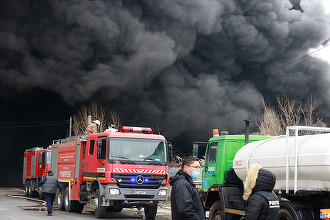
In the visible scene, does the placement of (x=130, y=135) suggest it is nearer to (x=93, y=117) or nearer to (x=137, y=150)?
(x=137, y=150)

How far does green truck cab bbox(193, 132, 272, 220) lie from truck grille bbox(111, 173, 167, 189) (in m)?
2.20

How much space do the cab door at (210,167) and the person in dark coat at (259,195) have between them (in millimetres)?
7684

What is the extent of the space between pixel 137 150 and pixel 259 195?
1011 cm

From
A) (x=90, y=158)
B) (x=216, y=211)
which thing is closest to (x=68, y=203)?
(x=90, y=158)

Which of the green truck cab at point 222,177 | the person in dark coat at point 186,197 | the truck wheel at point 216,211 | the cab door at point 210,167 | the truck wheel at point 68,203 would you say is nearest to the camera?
the person in dark coat at point 186,197

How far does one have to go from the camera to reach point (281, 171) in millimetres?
9883

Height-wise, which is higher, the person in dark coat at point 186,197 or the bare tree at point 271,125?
the bare tree at point 271,125

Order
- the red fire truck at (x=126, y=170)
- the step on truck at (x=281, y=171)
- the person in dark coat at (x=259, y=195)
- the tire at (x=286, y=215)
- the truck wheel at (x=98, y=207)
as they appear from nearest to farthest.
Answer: the person in dark coat at (x=259, y=195) < the step on truck at (x=281, y=171) < the tire at (x=286, y=215) < the red fire truck at (x=126, y=170) < the truck wheel at (x=98, y=207)

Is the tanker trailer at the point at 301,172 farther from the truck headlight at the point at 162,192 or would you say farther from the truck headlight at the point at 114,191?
the truck headlight at the point at 114,191

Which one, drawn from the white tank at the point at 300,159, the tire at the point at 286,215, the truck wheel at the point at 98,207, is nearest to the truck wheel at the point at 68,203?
the truck wheel at the point at 98,207

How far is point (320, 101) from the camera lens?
39.3m

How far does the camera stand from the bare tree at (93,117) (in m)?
39.8

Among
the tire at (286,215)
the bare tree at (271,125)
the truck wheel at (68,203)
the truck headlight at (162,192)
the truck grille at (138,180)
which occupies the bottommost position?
→ the truck wheel at (68,203)

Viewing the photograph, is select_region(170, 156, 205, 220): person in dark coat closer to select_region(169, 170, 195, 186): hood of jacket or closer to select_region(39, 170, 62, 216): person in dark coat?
select_region(169, 170, 195, 186): hood of jacket
